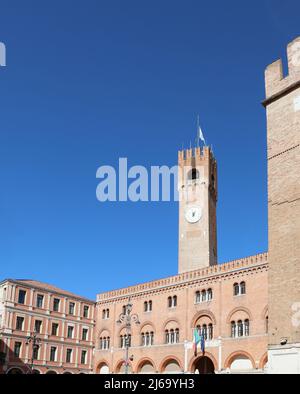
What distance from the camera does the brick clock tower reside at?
49156mm

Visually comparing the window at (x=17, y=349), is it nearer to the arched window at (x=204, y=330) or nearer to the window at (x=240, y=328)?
the arched window at (x=204, y=330)

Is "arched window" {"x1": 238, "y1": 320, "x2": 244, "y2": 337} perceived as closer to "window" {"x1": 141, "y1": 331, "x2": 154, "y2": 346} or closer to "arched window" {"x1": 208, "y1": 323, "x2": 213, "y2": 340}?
"arched window" {"x1": 208, "y1": 323, "x2": 213, "y2": 340}

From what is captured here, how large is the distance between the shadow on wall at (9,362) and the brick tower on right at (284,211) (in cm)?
3310

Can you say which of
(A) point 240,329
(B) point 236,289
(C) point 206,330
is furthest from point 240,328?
(C) point 206,330

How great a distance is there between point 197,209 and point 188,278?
12.9 meters

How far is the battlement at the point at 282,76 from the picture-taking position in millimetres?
16750

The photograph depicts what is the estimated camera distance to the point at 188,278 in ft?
130

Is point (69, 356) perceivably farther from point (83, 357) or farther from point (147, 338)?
point (147, 338)

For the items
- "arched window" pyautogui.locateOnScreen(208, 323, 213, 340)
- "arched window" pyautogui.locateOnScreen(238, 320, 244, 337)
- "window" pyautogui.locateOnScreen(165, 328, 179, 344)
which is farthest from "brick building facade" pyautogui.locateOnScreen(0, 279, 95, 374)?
"arched window" pyautogui.locateOnScreen(238, 320, 244, 337)

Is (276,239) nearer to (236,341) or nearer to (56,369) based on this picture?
(236,341)

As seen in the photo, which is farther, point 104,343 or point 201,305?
point 104,343

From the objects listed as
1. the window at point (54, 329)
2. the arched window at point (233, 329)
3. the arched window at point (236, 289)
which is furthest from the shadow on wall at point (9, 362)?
the arched window at point (236, 289)

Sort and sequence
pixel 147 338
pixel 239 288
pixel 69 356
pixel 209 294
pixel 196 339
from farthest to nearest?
pixel 69 356
pixel 147 338
pixel 209 294
pixel 196 339
pixel 239 288

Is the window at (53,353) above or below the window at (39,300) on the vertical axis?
below
